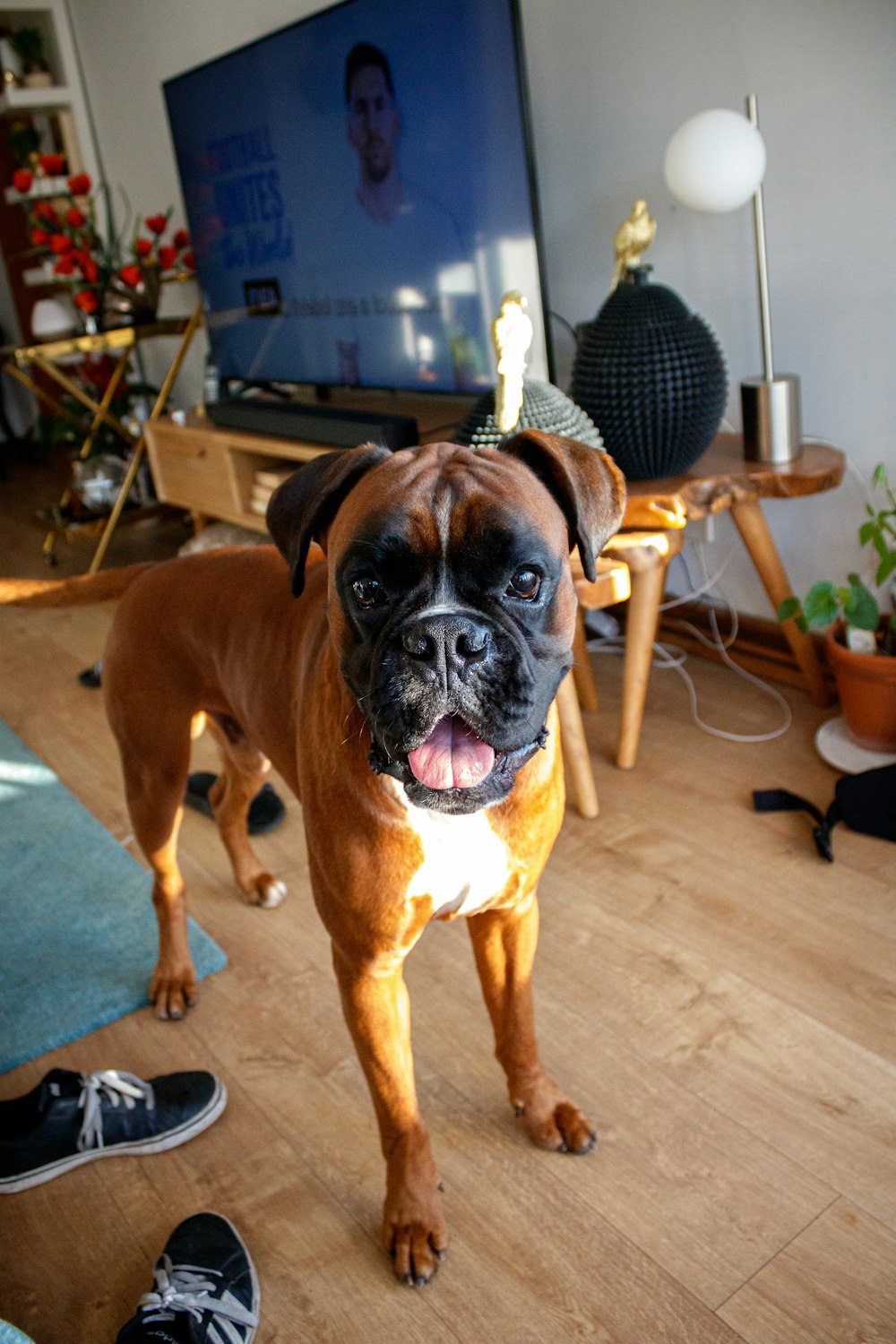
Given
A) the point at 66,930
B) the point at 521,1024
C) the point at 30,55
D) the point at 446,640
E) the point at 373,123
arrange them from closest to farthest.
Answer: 1. the point at 446,640
2. the point at 521,1024
3. the point at 66,930
4. the point at 373,123
5. the point at 30,55

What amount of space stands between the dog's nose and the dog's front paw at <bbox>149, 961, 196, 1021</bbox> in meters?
1.06

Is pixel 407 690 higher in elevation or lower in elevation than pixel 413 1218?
higher

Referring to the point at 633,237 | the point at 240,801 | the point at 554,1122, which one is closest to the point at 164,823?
the point at 240,801

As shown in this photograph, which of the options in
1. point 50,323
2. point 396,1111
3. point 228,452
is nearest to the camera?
point 396,1111

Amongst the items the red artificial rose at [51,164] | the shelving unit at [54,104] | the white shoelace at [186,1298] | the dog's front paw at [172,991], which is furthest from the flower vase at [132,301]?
the white shoelace at [186,1298]

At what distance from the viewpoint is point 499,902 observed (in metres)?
1.28

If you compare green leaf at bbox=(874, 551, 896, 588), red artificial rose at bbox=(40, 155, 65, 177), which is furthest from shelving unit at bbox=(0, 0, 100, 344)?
green leaf at bbox=(874, 551, 896, 588)

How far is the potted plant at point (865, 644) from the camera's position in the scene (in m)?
2.12

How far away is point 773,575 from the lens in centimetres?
242

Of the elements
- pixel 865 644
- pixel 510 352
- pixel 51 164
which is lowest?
pixel 865 644

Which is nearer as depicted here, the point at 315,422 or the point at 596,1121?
the point at 596,1121

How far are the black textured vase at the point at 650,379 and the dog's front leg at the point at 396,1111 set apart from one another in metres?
1.35

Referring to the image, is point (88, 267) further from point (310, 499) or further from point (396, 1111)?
point (396, 1111)

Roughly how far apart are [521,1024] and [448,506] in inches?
29.9
